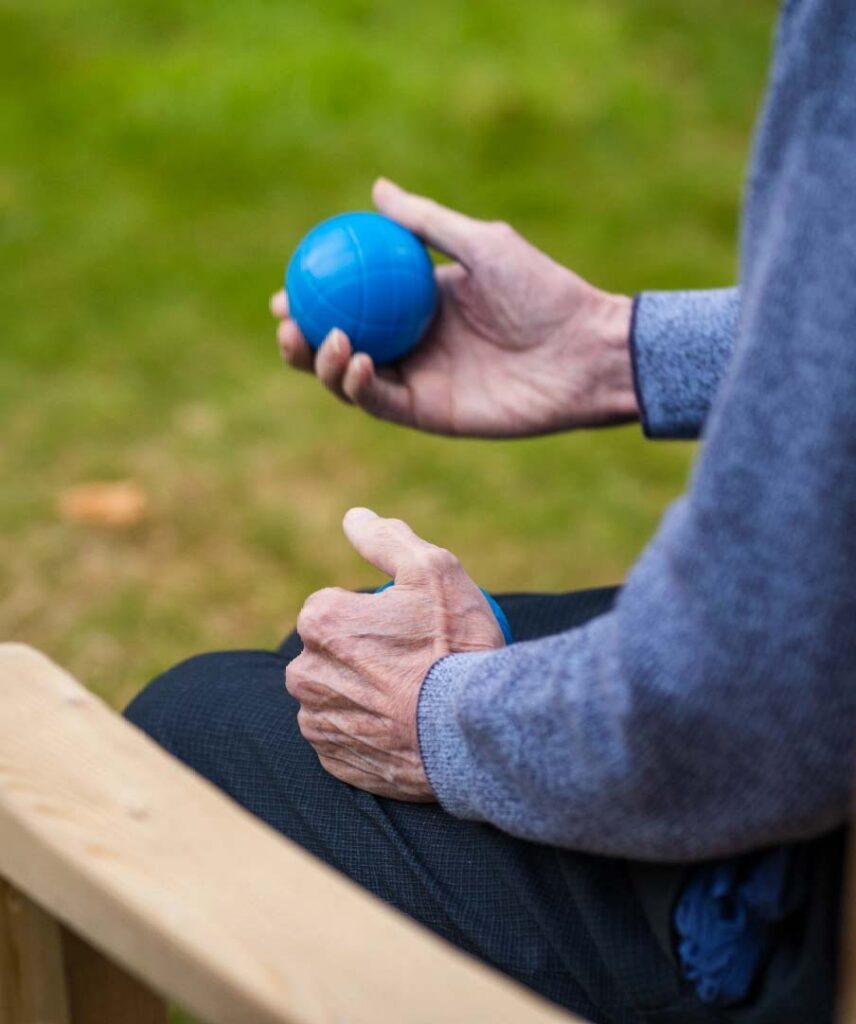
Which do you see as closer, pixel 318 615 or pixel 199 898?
pixel 199 898

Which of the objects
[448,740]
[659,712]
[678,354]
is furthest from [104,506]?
[659,712]

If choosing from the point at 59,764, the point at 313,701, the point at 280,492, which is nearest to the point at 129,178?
the point at 280,492

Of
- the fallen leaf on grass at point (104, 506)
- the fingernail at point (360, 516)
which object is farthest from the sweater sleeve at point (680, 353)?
the fallen leaf on grass at point (104, 506)

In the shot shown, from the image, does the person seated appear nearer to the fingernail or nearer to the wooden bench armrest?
the fingernail

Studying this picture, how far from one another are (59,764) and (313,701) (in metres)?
0.35

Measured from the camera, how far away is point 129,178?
12.7 feet

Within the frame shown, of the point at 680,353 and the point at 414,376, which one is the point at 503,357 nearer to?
the point at 414,376

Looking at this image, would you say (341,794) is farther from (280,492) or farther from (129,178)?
(129,178)

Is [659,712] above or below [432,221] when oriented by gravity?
below

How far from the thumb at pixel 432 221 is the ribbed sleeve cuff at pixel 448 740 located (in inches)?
29.9

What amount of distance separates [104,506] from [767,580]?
2.11 metres

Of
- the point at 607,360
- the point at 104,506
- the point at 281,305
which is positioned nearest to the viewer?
the point at 607,360

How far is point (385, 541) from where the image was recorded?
1.10m

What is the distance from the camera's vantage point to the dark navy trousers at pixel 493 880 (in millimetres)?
845
